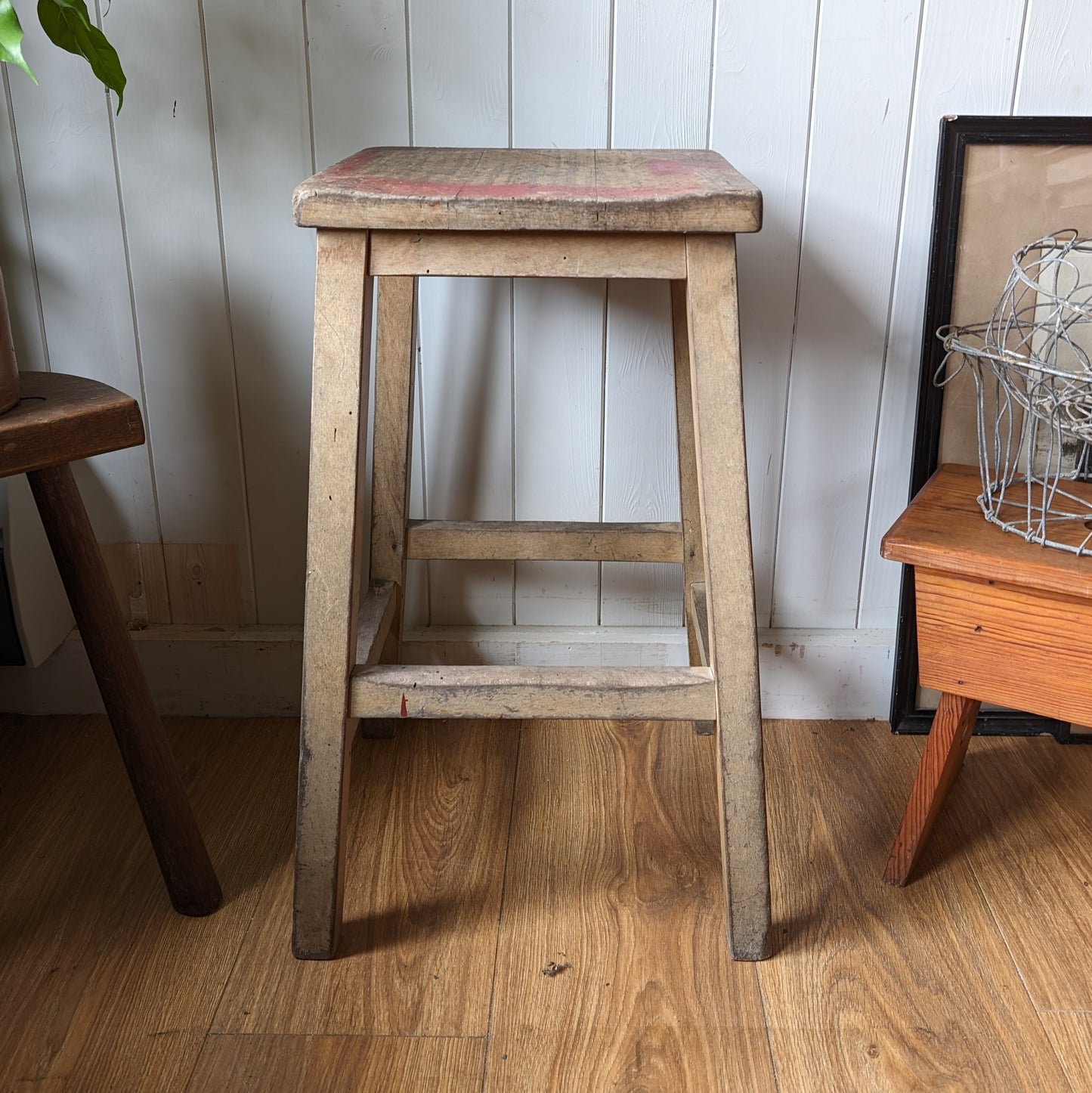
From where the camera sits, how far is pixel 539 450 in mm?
1356

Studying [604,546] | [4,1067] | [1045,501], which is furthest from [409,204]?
[4,1067]

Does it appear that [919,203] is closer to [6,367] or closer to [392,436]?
[392,436]

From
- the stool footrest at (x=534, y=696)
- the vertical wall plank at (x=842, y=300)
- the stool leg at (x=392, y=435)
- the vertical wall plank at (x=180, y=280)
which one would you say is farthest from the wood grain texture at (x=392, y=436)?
the vertical wall plank at (x=842, y=300)

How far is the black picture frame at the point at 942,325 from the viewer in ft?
3.90

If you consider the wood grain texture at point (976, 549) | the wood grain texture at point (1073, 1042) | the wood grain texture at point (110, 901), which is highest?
the wood grain texture at point (976, 549)

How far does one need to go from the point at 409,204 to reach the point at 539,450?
1.83ft

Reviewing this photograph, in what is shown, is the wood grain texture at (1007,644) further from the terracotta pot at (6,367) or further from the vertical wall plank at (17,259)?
the vertical wall plank at (17,259)

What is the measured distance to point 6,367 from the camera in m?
0.86

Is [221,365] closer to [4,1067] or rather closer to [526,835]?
[526,835]

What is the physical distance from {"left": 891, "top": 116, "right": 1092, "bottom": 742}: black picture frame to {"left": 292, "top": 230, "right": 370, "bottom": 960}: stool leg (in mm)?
646

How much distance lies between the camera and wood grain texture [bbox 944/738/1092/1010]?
102 cm

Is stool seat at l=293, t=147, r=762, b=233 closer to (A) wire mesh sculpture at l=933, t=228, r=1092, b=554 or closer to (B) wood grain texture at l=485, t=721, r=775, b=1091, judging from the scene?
(A) wire mesh sculpture at l=933, t=228, r=1092, b=554

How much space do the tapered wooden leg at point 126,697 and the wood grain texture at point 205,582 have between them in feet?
1.26

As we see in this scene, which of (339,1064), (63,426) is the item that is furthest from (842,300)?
(339,1064)
